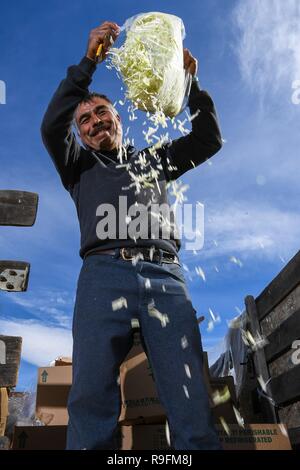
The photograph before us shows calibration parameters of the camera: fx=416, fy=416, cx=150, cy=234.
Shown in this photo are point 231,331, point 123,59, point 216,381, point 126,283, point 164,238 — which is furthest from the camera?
point 231,331

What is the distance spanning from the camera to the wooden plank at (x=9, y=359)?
3.19 meters

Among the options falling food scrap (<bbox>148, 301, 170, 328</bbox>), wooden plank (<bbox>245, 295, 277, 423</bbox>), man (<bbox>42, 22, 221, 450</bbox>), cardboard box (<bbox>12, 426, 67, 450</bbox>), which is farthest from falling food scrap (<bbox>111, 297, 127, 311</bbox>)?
wooden plank (<bbox>245, 295, 277, 423</bbox>)

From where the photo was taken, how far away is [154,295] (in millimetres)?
1996

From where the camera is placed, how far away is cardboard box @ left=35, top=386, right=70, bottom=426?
3281mm

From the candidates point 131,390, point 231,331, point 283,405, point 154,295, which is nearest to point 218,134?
point 154,295

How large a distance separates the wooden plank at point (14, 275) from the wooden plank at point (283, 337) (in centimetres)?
230

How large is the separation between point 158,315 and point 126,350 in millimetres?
223

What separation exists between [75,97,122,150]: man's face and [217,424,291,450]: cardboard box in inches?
77.9

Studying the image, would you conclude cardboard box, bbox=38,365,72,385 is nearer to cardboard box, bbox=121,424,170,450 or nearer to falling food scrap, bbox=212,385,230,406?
cardboard box, bbox=121,424,170,450

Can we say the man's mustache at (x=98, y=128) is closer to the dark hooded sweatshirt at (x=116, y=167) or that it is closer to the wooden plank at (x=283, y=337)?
the dark hooded sweatshirt at (x=116, y=167)

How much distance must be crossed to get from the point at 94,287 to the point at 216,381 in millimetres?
1849

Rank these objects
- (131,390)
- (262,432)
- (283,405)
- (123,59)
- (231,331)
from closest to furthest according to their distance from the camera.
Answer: (123,59), (262,432), (131,390), (283,405), (231,331)

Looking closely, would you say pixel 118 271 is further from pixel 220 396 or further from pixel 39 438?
pixel 220 396

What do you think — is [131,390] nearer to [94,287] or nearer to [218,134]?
[94,287]
